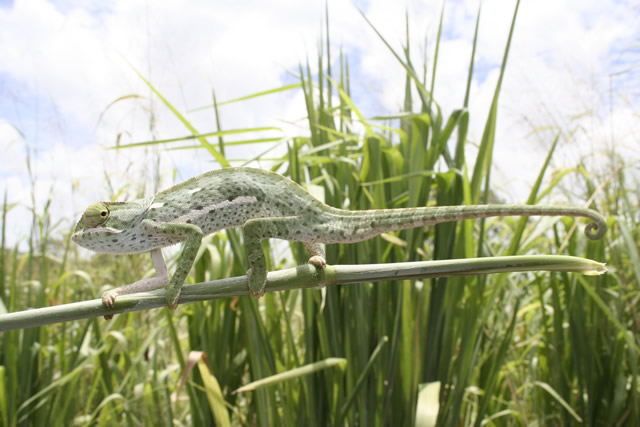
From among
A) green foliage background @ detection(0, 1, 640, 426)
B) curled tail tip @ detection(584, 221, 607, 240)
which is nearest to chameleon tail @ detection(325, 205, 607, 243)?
curled tail tip @ detection(584, 221, 607, 240)

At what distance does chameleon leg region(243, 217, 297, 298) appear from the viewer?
546 millimetres

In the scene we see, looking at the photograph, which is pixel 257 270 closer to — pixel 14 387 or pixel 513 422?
pixel 14 387

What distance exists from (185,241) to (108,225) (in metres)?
0.08

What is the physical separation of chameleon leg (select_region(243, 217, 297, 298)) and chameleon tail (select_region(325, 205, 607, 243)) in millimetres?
65

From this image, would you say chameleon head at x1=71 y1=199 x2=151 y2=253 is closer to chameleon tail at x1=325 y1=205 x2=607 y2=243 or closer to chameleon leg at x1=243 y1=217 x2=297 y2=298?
chameleon leg at x1=243 y1=217 x2=297 y2=298

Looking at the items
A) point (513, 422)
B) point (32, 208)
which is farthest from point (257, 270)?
point (513, 422)

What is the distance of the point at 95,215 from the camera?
493 mm

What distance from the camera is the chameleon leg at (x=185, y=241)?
0.52 meters

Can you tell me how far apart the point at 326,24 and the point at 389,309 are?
1.00 metres

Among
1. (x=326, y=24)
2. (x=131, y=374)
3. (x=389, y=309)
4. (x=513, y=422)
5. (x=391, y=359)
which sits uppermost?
(x=326, y=24)

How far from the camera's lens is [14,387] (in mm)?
1982

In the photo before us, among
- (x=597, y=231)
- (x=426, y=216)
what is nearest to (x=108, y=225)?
(x=426, y=216)

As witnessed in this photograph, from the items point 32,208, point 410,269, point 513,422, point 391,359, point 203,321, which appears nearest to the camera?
point 410,269

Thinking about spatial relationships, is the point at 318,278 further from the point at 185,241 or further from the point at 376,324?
the point at 376,324
